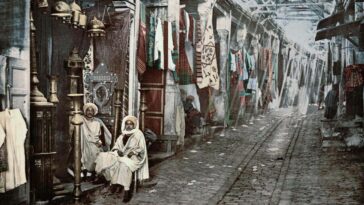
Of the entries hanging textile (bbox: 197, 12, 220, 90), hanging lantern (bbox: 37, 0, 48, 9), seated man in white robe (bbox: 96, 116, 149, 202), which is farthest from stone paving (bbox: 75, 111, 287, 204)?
hanging lantern (bbox: 37, 0, 48, 9)

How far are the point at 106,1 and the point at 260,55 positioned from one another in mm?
5932

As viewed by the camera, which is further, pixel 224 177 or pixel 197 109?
pixel 197 109

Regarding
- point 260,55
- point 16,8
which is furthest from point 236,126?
point 16,8

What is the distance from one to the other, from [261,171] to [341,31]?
5.08 m

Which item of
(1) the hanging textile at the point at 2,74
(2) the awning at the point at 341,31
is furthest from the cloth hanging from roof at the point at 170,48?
(1) the hanging textile at the point at 2,74

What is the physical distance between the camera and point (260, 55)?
44.6 ft

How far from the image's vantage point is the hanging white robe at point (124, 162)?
6.99 m

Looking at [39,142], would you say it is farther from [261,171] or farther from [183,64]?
[183,64]

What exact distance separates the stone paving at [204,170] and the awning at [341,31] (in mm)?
2690

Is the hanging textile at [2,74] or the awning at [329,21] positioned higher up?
the awning at [329,21]

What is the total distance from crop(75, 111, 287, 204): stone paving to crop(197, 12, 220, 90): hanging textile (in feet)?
5.23

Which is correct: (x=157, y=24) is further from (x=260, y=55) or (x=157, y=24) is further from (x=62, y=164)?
(x=260, y=55)

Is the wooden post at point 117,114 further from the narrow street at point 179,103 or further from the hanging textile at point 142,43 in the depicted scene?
the hanging textile at point 142,43

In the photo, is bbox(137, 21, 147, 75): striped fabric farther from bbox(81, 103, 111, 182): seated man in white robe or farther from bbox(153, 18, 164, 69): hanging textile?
bbox(81, 103, 111, 182): seated man in white robe
